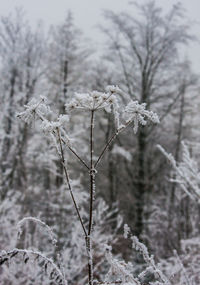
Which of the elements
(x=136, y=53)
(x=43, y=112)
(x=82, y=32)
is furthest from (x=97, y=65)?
(x=43, y=112)

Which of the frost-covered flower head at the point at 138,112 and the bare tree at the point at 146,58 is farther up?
the bare tree at the point at 146,58

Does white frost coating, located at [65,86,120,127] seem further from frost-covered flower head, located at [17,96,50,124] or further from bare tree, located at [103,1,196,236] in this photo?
bare tree, located at [103,1,196,236]

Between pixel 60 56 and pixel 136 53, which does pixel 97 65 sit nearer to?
pixel 60 56

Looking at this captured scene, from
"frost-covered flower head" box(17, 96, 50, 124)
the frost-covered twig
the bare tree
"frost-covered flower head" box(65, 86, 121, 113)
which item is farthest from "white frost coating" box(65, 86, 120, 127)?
the bare tree

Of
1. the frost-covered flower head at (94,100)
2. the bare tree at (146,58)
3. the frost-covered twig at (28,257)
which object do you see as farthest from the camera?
the bare tree at (146,58)

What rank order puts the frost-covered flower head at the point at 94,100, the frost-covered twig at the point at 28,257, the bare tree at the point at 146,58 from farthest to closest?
the bare tree at the point at 146,58 → the frost-covered flower head at the point at 94,100 → the frost-covered twig at the point at 28,257

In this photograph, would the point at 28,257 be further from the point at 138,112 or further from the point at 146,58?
the point at 146,58

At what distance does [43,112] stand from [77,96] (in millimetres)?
206

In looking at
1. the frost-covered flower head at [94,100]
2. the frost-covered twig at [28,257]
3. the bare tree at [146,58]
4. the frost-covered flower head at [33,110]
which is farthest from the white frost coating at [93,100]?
the bare tree at [146,58]

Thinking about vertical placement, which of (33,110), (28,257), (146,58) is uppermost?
(146,58)

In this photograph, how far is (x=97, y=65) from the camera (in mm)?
10953

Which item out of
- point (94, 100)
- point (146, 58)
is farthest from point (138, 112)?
point (146, 58)

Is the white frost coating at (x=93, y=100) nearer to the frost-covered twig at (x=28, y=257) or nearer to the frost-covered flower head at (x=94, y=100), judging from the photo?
the frost-covered flower head at (x=94, y=100)

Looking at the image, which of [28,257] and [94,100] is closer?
[28,257]
